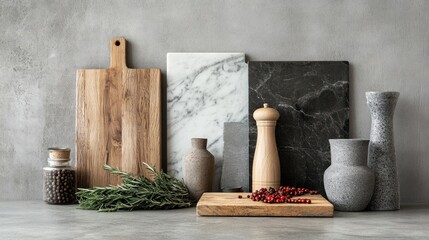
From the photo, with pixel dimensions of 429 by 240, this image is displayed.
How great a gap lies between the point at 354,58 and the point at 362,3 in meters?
0.19

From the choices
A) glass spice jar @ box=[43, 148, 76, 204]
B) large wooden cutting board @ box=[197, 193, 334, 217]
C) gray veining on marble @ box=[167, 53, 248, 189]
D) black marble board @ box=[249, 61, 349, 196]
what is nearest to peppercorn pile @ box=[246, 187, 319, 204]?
large wooden cutting board @ box=[197, 193, 334, 217]

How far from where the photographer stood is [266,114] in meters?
1.98

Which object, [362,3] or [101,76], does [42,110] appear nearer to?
[101,76]

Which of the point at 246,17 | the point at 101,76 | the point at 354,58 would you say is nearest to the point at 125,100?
the point at 101,76

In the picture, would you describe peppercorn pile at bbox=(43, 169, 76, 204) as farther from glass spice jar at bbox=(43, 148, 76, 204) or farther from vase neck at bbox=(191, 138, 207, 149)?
vase neck at bbox=(191, 138, 207, 149)

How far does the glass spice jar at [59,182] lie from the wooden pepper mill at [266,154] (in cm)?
60

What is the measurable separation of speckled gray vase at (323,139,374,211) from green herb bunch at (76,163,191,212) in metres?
0.46

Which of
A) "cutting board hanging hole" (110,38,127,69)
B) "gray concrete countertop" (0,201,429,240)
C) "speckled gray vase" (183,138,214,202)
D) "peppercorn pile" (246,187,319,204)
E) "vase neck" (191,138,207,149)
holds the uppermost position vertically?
"cutting board hanging hole" (110,38,127,69)

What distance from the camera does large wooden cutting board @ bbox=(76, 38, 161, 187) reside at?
2094 mm

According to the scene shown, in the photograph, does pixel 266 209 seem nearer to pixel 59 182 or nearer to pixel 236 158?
pixel 236 158

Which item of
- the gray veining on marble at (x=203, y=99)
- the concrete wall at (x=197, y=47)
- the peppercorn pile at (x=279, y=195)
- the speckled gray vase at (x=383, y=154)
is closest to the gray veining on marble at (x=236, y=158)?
the gray veining on marble at (x=203, y=99)

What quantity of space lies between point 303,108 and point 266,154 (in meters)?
0.23

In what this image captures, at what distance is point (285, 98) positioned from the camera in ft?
6.88

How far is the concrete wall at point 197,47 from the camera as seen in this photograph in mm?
2123
